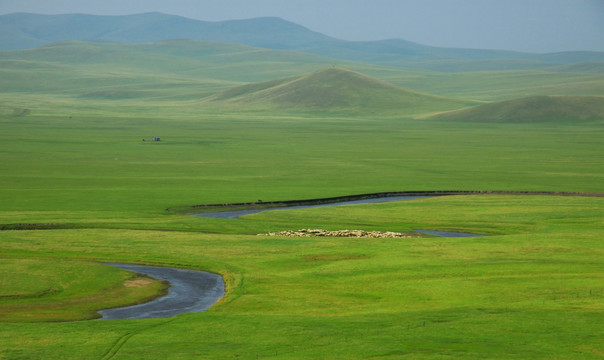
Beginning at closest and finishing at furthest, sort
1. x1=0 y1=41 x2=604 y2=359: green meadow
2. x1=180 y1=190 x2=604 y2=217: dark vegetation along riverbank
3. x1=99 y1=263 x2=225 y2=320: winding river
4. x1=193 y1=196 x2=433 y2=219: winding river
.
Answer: x1=0 y1=41 x2=604 y2=359: green meadow
x1=99 y1=263 x2=225 y2=320: winding river
x1=193 y1=196 x2=433 y2=219: winding river
x1=180 y1=190 x2=604 y2=217: dark vegetation along riverbank

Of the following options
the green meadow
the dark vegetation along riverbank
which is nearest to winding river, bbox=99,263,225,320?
the green meadow

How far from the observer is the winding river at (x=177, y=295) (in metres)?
37.7

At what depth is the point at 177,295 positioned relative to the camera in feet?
135

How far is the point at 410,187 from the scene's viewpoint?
84.8 metres

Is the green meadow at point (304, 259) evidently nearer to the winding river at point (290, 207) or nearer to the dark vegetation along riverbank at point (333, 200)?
the dark vegetation along riverbank at point (333, 200)

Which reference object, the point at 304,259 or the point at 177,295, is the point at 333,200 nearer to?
the point at 304,259

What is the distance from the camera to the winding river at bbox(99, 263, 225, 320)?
3766 cm

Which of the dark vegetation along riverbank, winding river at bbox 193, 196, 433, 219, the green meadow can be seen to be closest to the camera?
the green meadow

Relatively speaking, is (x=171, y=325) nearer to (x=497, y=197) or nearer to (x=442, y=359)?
(x=442, y=359)

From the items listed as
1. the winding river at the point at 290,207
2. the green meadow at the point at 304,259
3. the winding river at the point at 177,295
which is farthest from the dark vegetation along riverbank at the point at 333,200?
the winding river at the point at 177,295

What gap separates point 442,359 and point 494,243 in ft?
87.1

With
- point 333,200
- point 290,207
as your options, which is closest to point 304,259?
point 290,207

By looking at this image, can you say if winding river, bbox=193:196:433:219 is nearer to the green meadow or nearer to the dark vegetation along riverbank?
the dark vegetation along riverbank

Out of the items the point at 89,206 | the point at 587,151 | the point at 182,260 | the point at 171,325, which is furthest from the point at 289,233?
the point at 587,151
